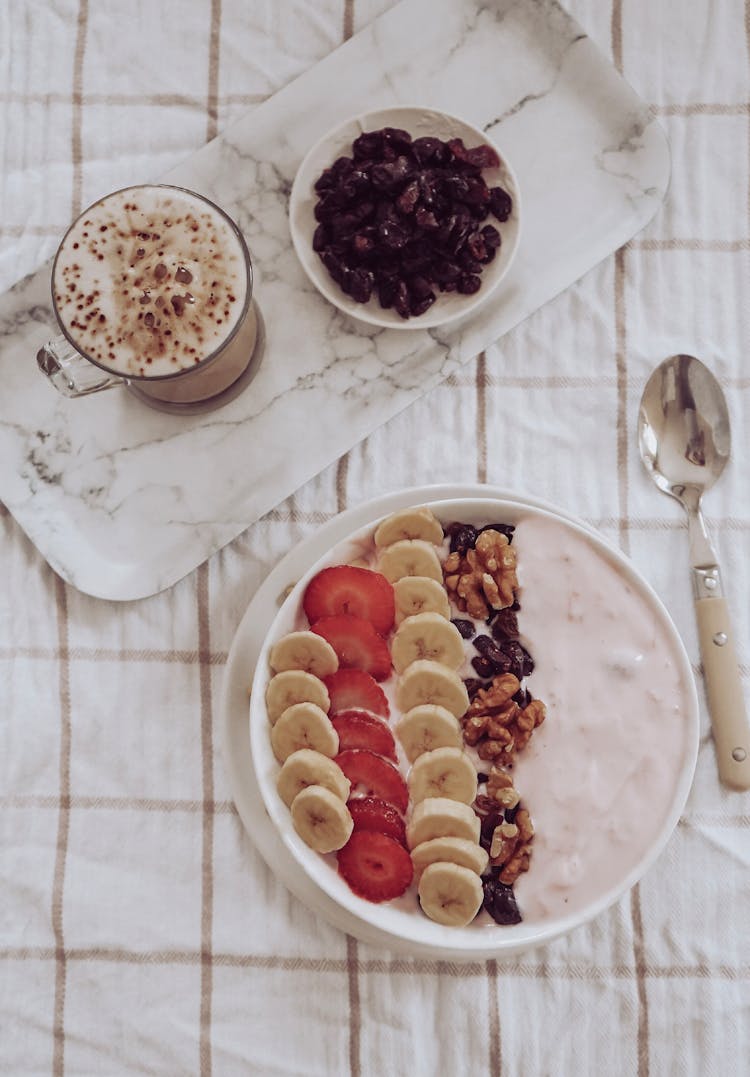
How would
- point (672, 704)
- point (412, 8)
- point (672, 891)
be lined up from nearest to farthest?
point (672, 704) → point (672, 891) → point (412, 8)

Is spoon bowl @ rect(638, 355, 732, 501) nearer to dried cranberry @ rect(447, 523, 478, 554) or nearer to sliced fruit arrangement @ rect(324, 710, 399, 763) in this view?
dried cranberry @ rect(447, 523, 478, 554)

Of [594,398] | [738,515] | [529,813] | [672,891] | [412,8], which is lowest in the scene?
[672,891]

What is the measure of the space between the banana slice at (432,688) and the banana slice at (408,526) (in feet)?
0.47

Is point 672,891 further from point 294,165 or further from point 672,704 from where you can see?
point 294,165

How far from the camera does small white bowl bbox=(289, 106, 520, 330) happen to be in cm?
128

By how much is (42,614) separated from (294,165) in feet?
2.17

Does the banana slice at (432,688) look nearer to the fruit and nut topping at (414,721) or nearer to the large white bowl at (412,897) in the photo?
the fruit and nut topping at (414,721)

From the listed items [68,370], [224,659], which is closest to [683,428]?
[224,659]

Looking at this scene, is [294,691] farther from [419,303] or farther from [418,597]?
[419,303]

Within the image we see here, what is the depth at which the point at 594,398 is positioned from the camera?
4.37 ft

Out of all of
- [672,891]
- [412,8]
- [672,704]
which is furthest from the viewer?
[412,8]

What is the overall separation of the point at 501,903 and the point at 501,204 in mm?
824

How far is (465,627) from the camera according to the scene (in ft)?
3.87

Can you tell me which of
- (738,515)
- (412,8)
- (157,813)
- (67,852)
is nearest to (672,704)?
(738,515)
